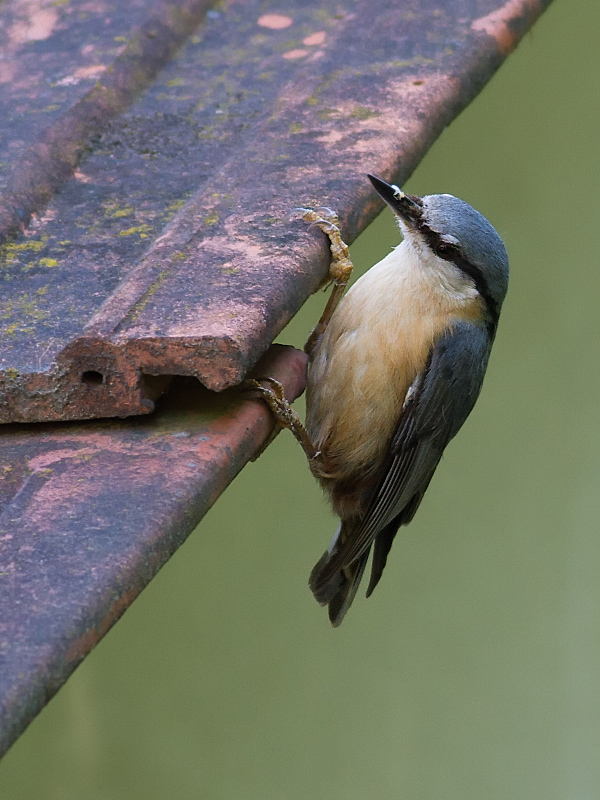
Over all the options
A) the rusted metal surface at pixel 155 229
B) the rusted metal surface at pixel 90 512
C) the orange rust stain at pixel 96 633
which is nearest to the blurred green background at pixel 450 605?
the rusted metal surface at pixel 155 229

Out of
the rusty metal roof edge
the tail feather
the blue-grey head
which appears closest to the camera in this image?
the rusty metal roof edge

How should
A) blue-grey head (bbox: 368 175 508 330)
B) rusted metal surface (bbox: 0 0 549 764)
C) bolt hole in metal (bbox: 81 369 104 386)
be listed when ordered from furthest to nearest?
1. blue-grey head (bbox: 368 175 508 330)
2. bolt hole in metal (bbox: 81 369 104 386)
3. rusted metal surface (bbox: 0 0 549 764)

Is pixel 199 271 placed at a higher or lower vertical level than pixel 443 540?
higher

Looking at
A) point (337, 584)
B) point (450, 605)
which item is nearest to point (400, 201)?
point (337, 584)

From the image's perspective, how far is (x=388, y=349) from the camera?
258 cm

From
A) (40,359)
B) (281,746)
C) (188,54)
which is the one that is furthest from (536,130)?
(40,359)

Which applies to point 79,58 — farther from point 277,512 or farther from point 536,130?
point 536,130

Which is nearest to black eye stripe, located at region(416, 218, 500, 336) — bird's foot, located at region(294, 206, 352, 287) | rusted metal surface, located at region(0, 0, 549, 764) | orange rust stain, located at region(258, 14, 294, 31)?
rusted metal surface, located at region(0, 0, 549, 764)

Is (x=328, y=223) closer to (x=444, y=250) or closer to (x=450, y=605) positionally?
(x=444, y=250)

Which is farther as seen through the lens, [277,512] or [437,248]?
[277,512]

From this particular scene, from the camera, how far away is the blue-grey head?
2.54 m

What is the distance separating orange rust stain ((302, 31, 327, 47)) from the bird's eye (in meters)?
0.69

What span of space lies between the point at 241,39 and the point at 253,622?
2.18 metres

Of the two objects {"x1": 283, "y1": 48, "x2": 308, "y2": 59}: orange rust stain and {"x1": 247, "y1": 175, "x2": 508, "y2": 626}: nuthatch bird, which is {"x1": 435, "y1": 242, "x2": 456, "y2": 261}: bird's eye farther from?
{"x1": 283, "y1": 48, "x2": 308, "y2": 59}: orange rust stain
